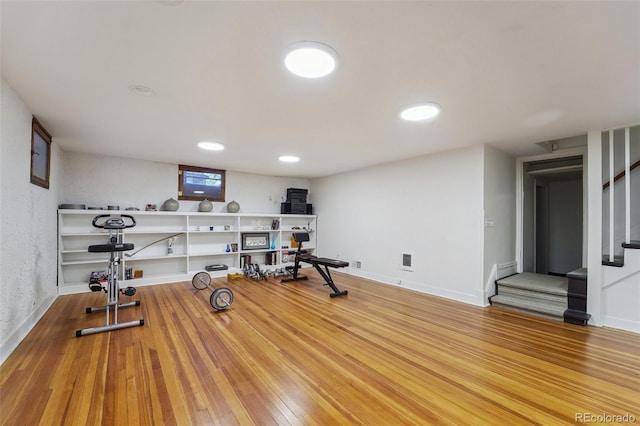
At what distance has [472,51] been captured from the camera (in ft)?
5.55

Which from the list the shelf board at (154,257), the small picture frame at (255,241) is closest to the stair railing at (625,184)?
the small picture frame at (255,241)

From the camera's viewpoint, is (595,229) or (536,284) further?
(536,284)

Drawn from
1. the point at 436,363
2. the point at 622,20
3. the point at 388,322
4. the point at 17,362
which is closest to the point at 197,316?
the point at 17,362

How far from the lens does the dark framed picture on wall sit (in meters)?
2.89

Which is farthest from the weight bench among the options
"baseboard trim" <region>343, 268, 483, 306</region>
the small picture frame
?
the small picture frame

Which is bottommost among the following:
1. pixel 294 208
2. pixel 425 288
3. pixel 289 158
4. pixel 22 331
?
pixel 425 288

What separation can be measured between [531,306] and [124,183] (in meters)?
6.73

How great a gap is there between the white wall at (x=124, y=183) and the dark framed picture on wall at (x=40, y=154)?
3.93 ft

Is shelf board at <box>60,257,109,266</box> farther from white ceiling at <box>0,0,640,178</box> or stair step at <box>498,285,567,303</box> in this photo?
stair step at <box>498,285,567,303</box>

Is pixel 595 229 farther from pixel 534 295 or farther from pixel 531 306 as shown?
pixel 531 306

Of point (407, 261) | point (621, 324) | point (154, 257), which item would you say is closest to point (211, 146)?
point (154, 257)

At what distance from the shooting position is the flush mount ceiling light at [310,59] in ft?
5.44

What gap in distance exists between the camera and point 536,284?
373 cm

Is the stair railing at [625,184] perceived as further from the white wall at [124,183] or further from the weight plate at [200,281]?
the white wall at [124,183]
